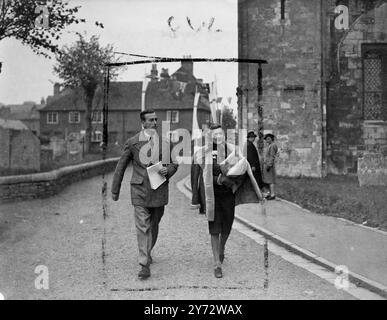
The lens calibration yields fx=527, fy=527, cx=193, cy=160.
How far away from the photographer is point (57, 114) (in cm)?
6350

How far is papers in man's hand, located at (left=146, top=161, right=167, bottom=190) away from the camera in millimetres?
6488

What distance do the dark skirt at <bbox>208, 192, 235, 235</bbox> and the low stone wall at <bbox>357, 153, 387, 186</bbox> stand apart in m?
9.31

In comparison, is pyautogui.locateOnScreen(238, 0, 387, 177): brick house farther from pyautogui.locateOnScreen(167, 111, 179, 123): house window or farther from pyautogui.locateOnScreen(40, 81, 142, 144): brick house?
pyautogui.locateOnScreen(167, 111, 179, 123): house window

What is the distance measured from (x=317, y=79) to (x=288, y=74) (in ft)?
3.58

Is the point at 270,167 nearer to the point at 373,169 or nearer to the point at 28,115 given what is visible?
the point at 373,169

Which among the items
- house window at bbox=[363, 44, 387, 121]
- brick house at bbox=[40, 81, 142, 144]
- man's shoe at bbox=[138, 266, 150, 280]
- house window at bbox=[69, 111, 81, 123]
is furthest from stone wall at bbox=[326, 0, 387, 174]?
house window at bbox=[69, 111, 81, 123]

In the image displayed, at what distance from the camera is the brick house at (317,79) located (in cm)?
1970

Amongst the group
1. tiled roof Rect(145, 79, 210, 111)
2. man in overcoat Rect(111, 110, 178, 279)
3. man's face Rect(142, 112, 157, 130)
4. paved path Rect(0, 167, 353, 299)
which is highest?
tiled roof Rect(145, 79, 210, 111)

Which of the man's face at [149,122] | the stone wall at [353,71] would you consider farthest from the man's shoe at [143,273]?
the stone wall at [353,71]

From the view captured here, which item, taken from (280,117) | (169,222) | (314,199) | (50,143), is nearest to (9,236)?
(169,222)

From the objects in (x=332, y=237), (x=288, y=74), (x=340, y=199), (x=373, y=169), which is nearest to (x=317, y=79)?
(x=288, y=74)

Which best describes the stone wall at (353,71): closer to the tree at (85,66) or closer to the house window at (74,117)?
the tree at (85,66)

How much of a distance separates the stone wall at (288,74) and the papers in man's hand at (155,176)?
13.5 m

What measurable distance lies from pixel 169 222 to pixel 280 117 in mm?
10134
